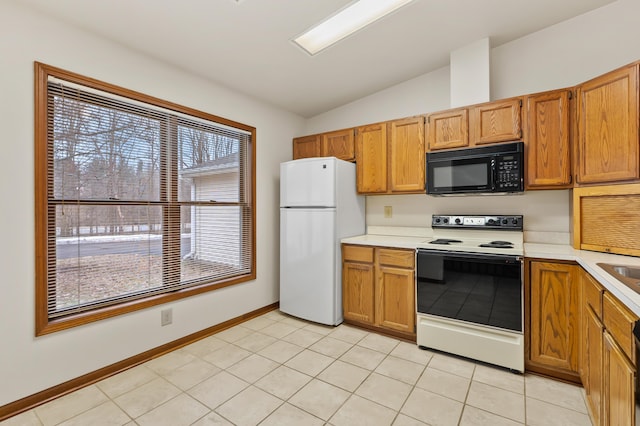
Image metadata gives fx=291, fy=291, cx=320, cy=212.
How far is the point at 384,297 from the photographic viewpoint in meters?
2.80

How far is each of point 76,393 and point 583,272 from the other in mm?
3389

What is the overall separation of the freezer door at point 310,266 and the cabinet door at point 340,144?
761 mm

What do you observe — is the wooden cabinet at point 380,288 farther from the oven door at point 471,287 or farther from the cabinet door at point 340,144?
the cabinet door at point 340,144

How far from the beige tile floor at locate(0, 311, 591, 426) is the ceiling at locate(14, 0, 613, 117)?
2.50 m

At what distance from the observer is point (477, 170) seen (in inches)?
100

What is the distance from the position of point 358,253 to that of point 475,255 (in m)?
1.08

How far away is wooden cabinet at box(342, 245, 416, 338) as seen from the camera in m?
2.66

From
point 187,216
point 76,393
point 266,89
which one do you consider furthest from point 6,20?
point 76,393

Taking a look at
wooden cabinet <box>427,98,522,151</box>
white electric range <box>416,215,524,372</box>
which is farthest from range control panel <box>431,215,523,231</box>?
wooden cabinet <box>427,98,522,151</box>

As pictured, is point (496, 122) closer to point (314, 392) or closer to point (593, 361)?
A: point (593, 361)

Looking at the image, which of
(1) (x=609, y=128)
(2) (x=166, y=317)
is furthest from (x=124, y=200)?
(1) (x=609, y=128)

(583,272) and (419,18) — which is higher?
(419,18)

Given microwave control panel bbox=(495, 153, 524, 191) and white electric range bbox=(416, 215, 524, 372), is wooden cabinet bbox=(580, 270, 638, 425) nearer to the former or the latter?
white electric range bbox=(416, 215, 524, 372)

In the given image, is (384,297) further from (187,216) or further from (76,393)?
(76,393)
